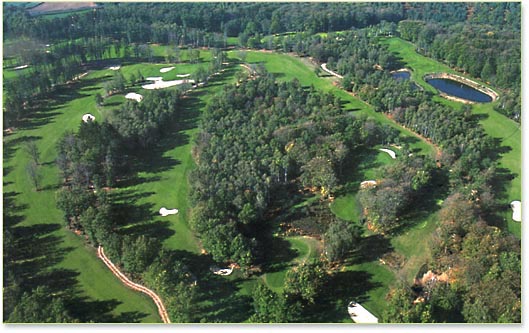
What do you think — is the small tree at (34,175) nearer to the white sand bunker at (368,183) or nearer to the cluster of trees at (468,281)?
the white sand bunker at (368,183)

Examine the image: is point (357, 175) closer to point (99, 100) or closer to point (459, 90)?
point (459, 90)

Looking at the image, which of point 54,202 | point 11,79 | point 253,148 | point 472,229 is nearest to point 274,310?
point 472,229

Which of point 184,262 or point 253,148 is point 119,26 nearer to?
point 253,148

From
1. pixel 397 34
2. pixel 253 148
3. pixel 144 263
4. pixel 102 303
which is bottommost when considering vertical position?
pixel 102 303

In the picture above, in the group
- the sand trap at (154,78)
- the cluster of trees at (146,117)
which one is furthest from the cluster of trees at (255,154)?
the sand trap at (154,78)

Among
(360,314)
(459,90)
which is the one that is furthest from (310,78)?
(360,314)

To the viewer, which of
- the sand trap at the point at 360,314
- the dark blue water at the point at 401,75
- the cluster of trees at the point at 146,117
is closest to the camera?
the sand trap at the point at 360,314
